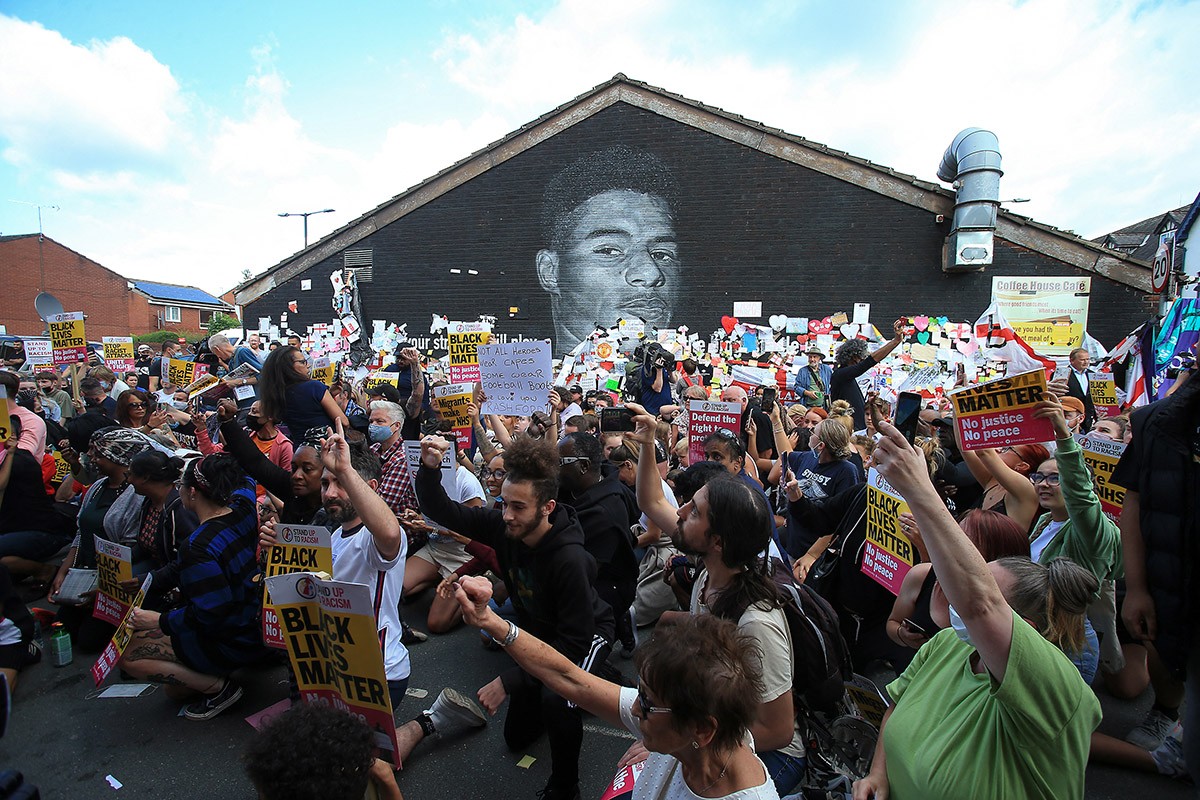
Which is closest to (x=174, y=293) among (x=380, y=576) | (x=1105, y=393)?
(x=380, y=576)

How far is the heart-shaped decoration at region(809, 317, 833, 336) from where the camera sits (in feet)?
40.8

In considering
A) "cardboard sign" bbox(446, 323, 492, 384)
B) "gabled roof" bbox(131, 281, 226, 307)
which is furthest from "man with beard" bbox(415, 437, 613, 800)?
"gabled roof" bbox(131, 281, 226, 307)

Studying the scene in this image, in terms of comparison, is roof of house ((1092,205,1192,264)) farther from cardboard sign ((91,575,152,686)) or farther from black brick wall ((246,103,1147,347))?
cardboard sign ((91,575,152,686))

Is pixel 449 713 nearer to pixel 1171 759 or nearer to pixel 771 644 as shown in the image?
pixel 771 644

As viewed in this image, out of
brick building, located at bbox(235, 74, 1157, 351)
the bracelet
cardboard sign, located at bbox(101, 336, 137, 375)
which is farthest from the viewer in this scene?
brick building, located at bbox(235, 74, 1157, 351)

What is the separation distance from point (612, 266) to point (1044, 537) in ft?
36.2

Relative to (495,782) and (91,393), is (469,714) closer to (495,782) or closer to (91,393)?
(495,782)

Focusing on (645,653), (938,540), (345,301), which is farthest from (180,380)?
(938,540)

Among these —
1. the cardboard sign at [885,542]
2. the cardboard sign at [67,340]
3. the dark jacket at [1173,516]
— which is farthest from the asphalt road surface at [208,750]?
the cardboard sign at [67,340]

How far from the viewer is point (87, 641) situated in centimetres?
447

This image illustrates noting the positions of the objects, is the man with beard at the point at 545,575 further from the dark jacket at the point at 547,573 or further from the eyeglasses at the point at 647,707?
the eyeglasses at the point at 647,707

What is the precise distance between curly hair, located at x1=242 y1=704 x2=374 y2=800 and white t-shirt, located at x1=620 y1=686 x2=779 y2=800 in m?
0.80

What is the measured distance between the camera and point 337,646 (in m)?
2.44

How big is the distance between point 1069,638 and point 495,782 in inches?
106
